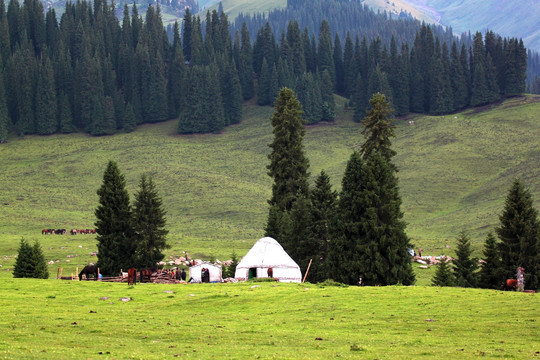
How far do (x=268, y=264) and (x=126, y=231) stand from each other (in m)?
14.4

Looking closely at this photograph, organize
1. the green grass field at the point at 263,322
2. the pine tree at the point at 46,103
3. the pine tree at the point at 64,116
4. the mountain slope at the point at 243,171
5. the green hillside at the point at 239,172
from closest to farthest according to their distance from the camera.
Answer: the green grass field at the point at 263,322, the green hillside at the point at 239,172, the mountain slope at the point at 243,171, the pine tree at the point at 46,103, the pine tree at the point at 64,116

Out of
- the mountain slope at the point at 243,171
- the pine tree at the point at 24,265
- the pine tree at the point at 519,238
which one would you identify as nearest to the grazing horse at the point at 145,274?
the pine tree at the point at 24,265

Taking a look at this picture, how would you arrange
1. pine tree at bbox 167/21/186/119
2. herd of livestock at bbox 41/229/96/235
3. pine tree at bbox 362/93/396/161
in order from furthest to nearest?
pine tree at bbox 167/21/186/119 → herd of livestock at bbox 41/229/96/235 → pine tree at bbox 362/93/396/161

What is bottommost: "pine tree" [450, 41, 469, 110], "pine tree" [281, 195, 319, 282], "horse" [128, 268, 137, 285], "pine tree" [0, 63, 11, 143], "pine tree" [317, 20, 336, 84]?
"horse" [128, 268, 137, 285]

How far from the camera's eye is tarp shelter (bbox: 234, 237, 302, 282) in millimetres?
55438

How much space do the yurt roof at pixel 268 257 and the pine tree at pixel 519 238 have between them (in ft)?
54.5

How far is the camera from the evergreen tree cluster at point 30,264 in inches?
2135

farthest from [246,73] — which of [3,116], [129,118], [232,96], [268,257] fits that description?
[268,257]

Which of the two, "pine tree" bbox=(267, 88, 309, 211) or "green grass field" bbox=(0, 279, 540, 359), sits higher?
"pine tree" bbox=(267, 88, 309, 211)

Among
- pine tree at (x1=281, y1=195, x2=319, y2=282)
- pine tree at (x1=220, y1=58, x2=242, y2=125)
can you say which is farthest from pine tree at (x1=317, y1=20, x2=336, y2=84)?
pine tree at (x1=281, y1=195, x2=319, y2=282)

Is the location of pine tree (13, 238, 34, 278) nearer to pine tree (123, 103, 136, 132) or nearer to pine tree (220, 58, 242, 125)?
pine tree (123, 103, 136, 132)

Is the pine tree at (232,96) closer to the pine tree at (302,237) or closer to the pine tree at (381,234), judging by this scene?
the pine tree at (302,237)

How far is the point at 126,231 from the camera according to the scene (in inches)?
2416

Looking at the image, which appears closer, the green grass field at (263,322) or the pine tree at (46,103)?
the green grass field at (263,322)
